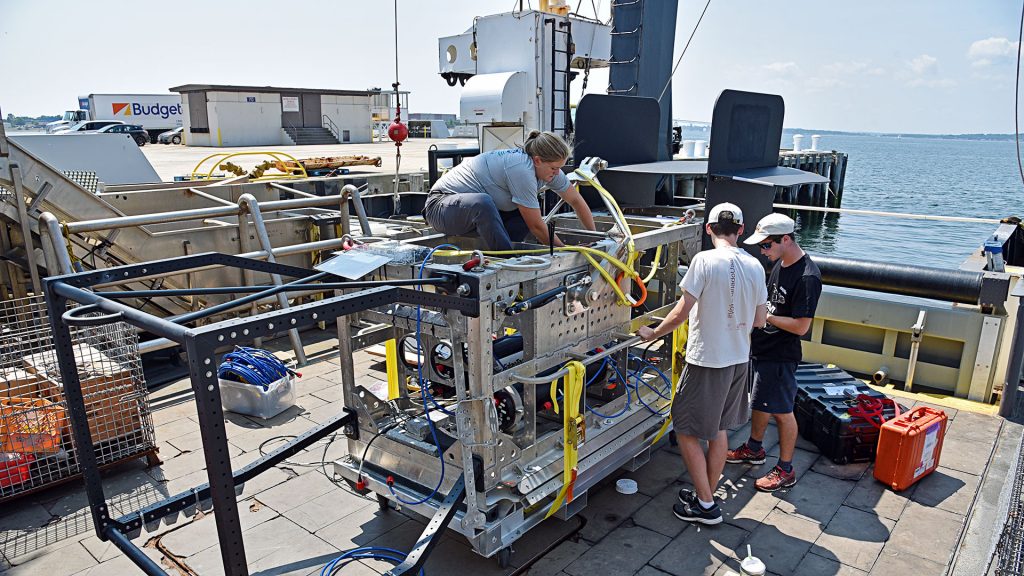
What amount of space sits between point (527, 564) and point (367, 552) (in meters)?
0.84

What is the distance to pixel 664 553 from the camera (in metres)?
3.57

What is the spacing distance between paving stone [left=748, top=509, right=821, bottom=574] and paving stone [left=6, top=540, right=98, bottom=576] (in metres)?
3.57

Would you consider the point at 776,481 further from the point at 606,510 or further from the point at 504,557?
the point at 504,557

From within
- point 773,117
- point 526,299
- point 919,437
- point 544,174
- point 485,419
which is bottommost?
point 919,437

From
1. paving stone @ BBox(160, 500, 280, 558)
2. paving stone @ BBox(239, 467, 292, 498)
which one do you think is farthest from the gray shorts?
paving stone @ BBox(239, 467, 292, 498)

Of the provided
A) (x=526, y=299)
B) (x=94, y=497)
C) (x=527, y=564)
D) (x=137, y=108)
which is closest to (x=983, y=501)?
(x=527, y=564)

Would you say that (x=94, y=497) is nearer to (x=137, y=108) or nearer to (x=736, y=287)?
(x=736, y=287)

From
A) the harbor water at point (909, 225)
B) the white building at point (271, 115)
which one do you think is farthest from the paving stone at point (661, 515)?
the white building at point (271, 115)

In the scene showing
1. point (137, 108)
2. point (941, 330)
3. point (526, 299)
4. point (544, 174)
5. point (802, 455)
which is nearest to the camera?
point (526, 299)

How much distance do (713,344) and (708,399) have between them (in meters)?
0.33

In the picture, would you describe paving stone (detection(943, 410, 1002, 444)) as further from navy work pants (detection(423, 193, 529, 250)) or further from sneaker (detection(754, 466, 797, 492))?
navy work pants (detection(423, 193, 529, 250))

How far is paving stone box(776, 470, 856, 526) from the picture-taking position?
3.96 meters

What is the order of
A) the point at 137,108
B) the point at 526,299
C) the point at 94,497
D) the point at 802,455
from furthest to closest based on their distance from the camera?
the point at 137,108 → the point at 802,455 → the point at 526,299 → the point at 94,497

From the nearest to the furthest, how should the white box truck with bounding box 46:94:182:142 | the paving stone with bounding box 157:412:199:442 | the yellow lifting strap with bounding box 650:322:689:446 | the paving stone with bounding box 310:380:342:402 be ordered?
the yellow lifting strap with bounding box 650:322:689:446 → the paving stone with bounding box 157:412:199:442 → the paving stone with bounding box 310:380:342:402 → the white box truck with bounding box 46:94:182:142
